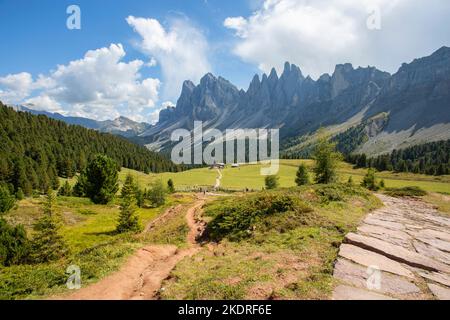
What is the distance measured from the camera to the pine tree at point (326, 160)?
5390cm

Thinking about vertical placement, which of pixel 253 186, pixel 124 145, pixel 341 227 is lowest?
pixel 253 186

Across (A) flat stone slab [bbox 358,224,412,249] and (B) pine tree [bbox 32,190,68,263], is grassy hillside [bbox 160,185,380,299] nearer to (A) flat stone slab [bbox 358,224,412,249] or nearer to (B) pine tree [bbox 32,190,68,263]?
(A) flat stone slab [bbox 358,224,412,249]

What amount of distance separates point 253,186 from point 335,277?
101719mm

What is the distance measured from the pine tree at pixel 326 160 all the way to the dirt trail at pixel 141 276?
40.7 meters

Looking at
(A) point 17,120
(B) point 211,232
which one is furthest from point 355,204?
(A) point 17,120

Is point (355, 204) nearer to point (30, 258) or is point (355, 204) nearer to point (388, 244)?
point (388, 244)

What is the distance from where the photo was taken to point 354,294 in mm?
9812

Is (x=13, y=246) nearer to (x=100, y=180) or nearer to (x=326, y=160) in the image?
(x=100, y=180)

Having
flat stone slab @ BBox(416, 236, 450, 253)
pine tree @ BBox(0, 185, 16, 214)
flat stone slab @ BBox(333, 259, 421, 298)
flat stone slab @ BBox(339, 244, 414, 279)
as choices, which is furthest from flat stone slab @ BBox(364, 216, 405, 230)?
pine tree @ BBox(0, 185, 16, 214)

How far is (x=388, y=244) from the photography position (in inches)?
602

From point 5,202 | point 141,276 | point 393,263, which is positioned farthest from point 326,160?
point 5,202

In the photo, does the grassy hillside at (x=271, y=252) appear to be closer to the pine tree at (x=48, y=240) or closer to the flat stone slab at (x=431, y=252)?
the flat stone slab at (x=431, y=252)

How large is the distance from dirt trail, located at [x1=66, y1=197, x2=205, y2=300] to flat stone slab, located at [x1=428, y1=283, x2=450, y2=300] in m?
11.2

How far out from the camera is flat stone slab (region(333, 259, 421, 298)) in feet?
33.6
